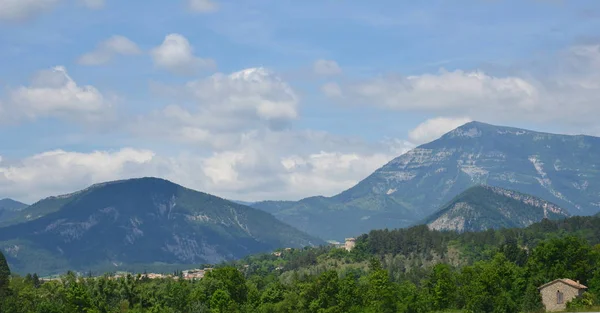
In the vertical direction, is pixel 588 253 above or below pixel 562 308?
above

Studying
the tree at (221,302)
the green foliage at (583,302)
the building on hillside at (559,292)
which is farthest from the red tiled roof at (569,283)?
the tree at (221,302)

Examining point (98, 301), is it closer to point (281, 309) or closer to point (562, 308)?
point (281, 309)

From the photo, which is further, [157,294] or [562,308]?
[157,294]

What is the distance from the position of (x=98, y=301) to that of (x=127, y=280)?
534 inches

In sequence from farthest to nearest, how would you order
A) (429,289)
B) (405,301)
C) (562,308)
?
1. (429,289)
2. (405,301)
3. (562,308)

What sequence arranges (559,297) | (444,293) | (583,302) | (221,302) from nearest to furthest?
1. (583,302)
2. (559,297)
3. (444,293)
4. (221,302)

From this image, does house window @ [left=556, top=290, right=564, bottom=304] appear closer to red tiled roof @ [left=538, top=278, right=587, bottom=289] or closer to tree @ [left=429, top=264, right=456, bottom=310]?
red tiled roof @ [left=538, top=278, right=587, bottom=289]

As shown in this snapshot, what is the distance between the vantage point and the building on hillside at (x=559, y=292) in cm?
15725

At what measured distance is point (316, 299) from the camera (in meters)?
183

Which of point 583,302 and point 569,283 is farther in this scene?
point 569,283

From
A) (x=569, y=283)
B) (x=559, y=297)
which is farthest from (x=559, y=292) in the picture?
(x=569, y=283)

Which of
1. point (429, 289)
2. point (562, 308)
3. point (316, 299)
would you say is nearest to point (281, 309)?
point (316, 299)

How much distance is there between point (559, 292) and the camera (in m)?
159

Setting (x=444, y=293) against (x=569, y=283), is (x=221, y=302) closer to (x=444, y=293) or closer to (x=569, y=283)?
(x=444, y=293)
